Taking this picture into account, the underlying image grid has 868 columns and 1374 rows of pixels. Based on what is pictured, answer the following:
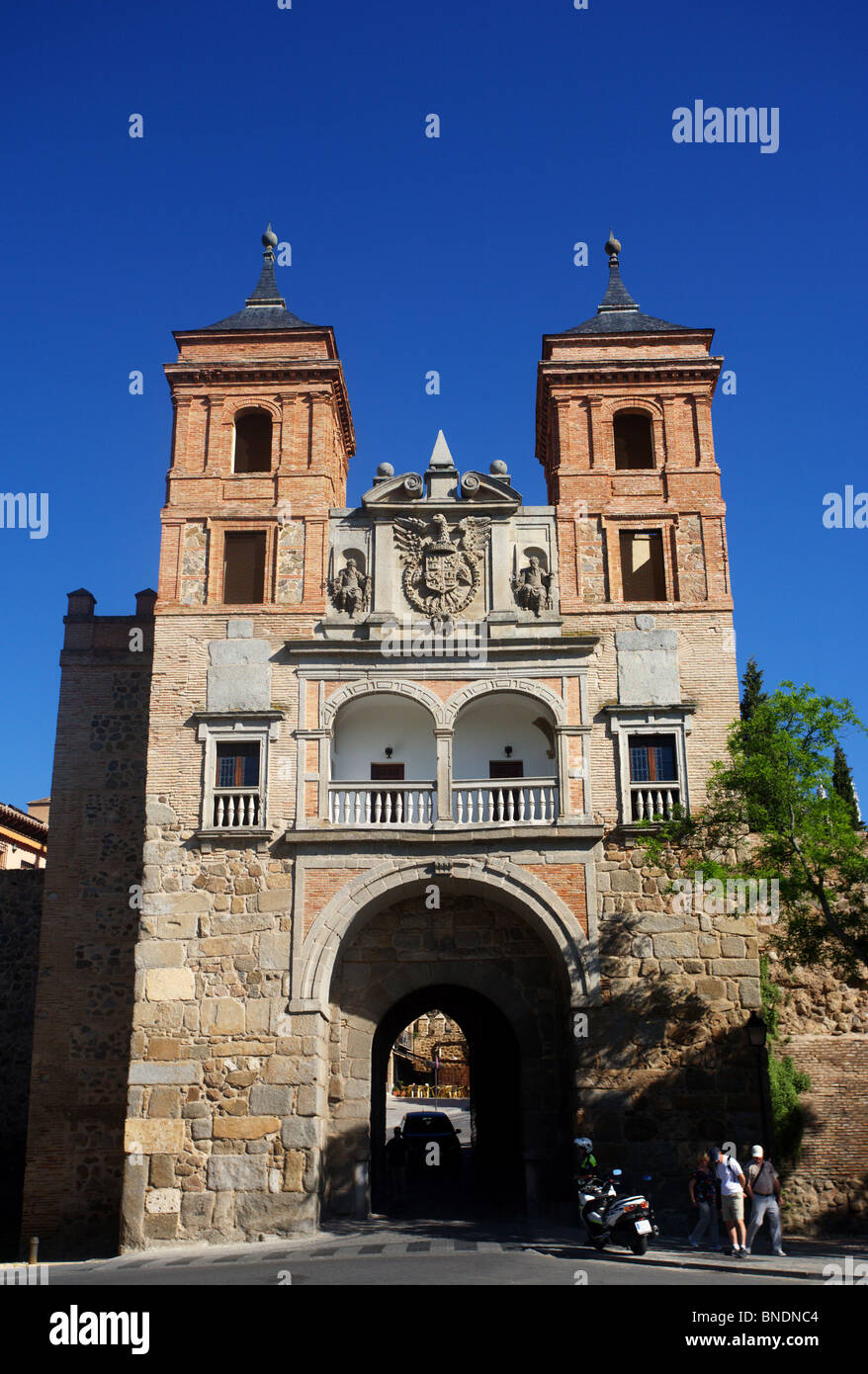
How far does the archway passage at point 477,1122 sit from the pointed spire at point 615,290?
43.2 feet

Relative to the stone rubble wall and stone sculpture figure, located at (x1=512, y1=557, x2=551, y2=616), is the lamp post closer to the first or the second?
the stone rubble wall

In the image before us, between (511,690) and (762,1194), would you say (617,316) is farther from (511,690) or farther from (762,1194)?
(762,1194)

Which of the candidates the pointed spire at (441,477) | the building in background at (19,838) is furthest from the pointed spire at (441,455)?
the building in background at (19,838)

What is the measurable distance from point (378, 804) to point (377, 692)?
183 cm

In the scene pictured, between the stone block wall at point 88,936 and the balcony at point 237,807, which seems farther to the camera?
the stone block wall at point 88,936

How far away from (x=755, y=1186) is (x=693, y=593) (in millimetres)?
9260

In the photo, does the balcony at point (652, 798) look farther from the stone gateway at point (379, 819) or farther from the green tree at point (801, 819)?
the green tree at point (801, 819)

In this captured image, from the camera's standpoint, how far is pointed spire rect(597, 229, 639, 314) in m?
23.3

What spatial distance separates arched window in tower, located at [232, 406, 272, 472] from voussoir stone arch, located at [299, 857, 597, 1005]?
813 centimetres

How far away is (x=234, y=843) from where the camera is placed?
18.8 m

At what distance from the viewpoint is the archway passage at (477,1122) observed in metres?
20.4

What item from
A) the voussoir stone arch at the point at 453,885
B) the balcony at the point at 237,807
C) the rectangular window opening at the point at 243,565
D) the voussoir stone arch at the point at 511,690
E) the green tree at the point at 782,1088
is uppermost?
the rectangular window opening at the point at 243,565
